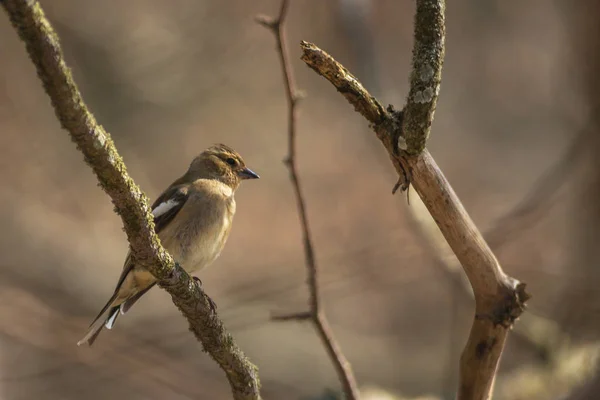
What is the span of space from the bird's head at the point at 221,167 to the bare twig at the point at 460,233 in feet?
8.23

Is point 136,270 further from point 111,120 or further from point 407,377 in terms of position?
point 111,120

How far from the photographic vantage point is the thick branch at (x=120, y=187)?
180 centimetres

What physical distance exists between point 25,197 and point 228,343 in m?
8.20

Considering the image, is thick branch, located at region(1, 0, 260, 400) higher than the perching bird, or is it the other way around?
the perching bird

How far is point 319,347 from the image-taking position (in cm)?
875

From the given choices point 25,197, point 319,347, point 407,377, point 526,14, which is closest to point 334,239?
point 319,347

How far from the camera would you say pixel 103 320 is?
425 centimetres

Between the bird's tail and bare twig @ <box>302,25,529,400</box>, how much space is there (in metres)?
2.14

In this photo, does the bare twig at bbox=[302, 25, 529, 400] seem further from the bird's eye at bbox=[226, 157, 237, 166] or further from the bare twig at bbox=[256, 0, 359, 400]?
the bird's eye at bbox=[226, 157, 237, 166]

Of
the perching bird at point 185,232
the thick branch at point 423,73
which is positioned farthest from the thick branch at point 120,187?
the perching bird at point 185,232

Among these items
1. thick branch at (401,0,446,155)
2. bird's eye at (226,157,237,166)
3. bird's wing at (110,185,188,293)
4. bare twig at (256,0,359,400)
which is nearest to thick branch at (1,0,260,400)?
bare twig at (256,0,359,400)

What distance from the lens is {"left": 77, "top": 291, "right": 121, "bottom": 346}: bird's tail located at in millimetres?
4145

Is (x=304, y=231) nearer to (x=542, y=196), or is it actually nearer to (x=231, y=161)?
(x=231, y=161)

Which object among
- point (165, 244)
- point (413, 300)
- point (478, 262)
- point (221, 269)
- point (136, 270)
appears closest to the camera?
point (478, 262)
